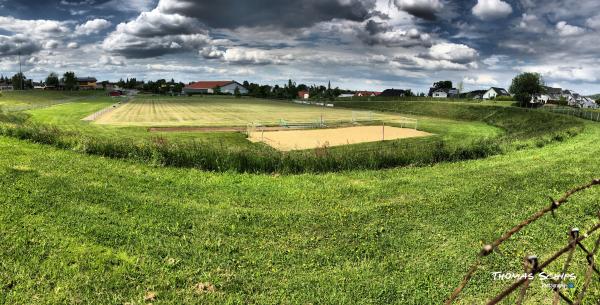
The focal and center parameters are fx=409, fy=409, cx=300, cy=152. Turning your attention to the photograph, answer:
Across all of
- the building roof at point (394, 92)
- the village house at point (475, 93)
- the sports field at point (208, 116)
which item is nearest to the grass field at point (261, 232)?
the sports field at point (208, 116)

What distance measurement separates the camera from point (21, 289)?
229 inches

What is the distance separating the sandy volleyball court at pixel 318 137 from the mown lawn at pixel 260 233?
2556cm

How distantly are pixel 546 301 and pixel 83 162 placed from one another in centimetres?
1235

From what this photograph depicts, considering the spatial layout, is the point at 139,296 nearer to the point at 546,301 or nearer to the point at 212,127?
the point at 546,301

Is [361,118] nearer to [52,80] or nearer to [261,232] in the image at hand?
[261,232]

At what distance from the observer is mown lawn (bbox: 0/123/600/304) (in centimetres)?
602

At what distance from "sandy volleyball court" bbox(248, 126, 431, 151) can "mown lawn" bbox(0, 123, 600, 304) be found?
83.9 feet

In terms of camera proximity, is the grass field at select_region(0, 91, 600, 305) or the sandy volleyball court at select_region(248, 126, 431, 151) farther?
the sandy volleyball court at select_region(248, 126, 431, 151)

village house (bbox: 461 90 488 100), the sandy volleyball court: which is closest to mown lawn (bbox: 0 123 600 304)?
the sandy volleyball court

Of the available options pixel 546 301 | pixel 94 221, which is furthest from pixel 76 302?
pixel 546 301

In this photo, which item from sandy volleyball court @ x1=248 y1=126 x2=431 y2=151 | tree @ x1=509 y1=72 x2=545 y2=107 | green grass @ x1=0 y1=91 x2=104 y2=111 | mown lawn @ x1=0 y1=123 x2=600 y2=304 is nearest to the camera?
mown lawn @ x1=0 y1=123 x2=600 y2=304

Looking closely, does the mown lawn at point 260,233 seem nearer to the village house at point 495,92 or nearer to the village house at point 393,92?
the village house at point 495,92

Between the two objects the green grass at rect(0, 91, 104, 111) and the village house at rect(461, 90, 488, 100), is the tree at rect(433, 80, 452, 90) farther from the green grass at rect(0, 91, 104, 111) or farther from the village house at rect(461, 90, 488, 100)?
the green grass at rect(0, 91, 104, 111)

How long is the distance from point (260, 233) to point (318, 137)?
125 ft
